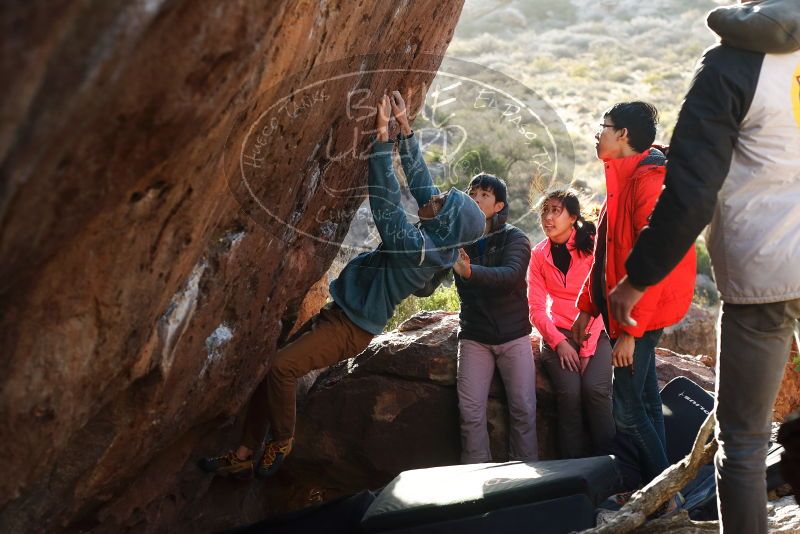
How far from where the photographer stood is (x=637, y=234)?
14.6ft

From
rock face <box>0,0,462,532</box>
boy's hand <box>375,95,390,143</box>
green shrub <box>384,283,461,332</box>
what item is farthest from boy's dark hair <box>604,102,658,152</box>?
green shrub <box>384,283,461,332</box>

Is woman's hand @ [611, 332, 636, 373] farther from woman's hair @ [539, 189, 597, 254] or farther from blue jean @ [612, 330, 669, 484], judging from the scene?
woman's hair @ [539, 189, 597, 254]

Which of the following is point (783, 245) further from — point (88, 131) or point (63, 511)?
point (63, 511)

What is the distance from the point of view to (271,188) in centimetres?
452

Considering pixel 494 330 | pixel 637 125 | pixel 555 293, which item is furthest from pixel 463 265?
pixel 637 125

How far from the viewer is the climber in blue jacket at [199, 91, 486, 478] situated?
4.69 metres

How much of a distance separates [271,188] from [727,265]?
215 centimetres

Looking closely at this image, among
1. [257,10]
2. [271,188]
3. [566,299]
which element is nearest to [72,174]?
[257,10]

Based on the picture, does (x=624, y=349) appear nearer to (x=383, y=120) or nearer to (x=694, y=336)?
(x=383, y=120)

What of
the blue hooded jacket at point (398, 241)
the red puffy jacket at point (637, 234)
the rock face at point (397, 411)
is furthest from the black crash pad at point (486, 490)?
the rock face at point (397, 411)

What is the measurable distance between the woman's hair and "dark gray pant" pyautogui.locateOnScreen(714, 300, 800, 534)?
2320 mm

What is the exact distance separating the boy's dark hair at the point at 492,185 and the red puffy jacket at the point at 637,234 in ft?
2.86

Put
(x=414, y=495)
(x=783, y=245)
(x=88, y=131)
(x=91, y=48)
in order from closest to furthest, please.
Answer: (x=91, y=48) < (x=88, y=131) < (x=783, y=245) < (x=414, y=495)

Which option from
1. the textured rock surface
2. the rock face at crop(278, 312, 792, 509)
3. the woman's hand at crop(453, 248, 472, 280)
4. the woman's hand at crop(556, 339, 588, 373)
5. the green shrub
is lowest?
the green shrub
